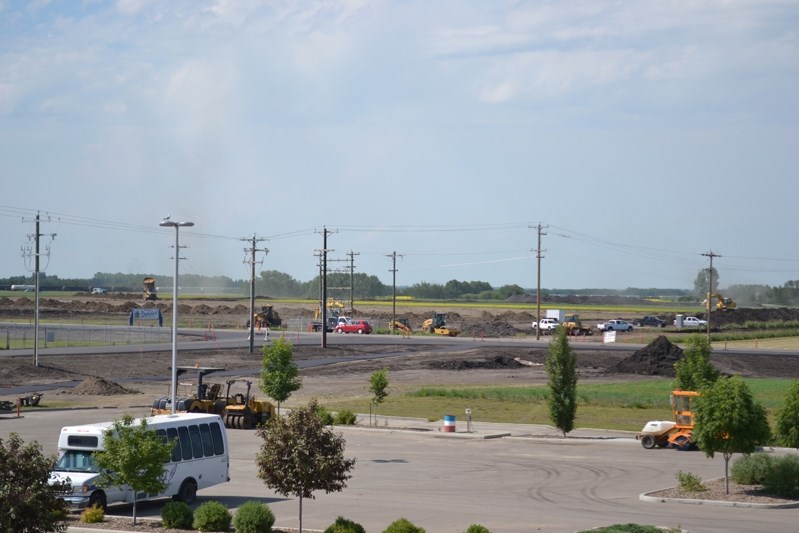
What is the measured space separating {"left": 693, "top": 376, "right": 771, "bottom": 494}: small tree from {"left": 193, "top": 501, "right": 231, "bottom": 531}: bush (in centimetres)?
1396

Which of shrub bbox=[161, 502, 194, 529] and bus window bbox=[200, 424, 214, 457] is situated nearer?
shrub bbox=[161, 502, 194, 529]

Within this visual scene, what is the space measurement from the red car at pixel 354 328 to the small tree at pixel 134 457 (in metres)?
99.0

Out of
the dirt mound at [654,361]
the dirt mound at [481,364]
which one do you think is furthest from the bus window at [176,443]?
the dirt mound at [654,361]

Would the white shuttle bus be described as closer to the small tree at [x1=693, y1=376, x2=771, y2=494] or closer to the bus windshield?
the bus windshield

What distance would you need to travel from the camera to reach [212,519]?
21.6m

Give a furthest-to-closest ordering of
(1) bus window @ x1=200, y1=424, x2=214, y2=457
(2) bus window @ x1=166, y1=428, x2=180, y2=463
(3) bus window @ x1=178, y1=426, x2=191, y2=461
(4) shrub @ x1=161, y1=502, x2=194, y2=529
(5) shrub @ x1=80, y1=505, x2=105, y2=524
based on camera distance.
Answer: (1) bus window @ x1=200, y1=424, x2=214, y2=457 < (3) bus window @ x1=178, y1=426, x2=191, y2=461 < (2) bus window @ x1=166, y1=428, x2=180, y2=463 < (5) shrub @ x1=80, y1=505, x2=105, y2=524 < (4) shrub @ x1=161, y1=502, x2=194, y2=529

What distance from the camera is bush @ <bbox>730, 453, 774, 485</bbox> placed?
2856 cm

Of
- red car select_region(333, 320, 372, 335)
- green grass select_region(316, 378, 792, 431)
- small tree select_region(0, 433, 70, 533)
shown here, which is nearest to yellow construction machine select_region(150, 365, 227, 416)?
green grass select_region(316, 378, 792, 431)

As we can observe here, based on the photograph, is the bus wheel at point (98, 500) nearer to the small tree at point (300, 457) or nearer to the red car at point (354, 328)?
the small tree at point (300, 457)

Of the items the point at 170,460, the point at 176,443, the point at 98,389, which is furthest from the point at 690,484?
the point at 98,389

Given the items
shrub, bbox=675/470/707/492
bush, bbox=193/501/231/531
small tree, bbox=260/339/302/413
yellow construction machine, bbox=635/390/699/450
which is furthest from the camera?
small tree, bbox=260/339/302/413

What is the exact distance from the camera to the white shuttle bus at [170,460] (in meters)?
23.9

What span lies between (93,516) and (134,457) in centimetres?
188

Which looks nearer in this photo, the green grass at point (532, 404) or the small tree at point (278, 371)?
the small tree at point (278, 371)
